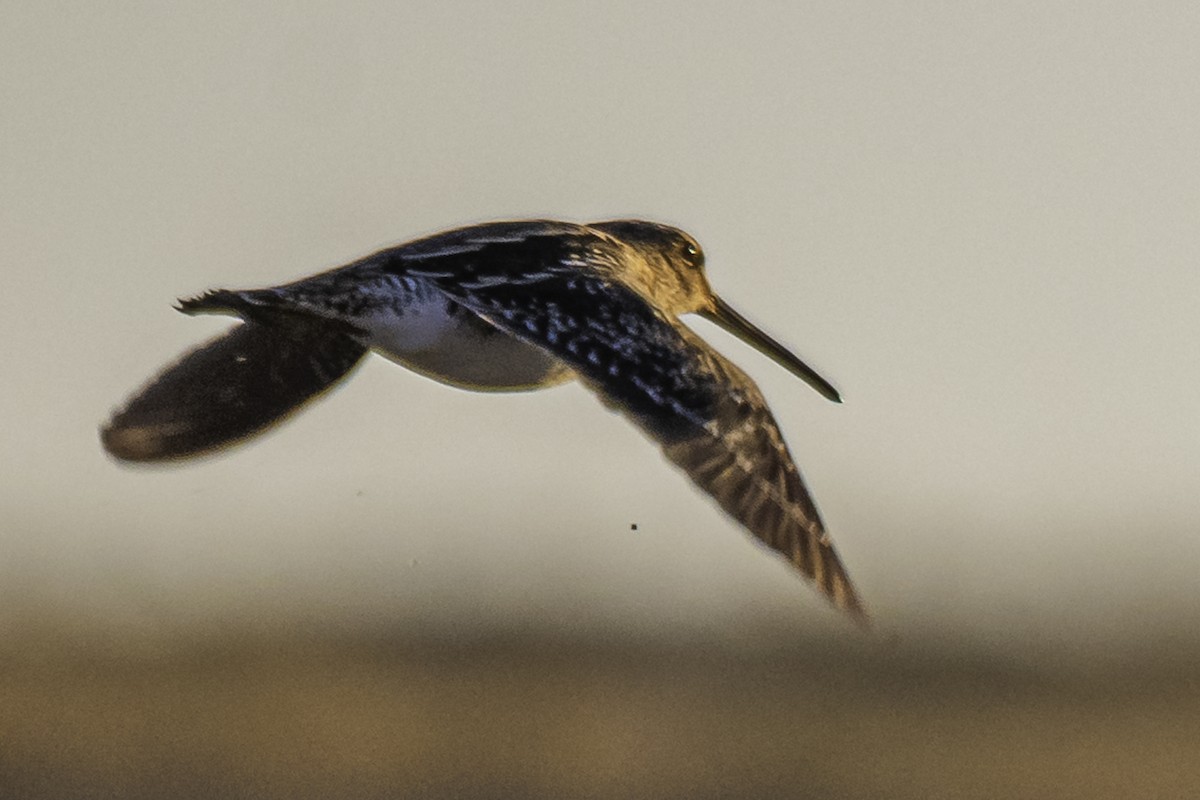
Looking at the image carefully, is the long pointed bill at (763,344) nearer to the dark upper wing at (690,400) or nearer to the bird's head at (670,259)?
the bird's head at (670,259)

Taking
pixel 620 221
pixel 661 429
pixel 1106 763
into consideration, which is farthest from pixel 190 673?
pixel 661 429

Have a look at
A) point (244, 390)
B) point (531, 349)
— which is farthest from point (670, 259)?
point (244, 390)

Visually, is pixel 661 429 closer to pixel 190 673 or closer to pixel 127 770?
pixel 127 770

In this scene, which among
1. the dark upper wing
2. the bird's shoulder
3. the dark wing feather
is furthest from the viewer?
the dark wing feather

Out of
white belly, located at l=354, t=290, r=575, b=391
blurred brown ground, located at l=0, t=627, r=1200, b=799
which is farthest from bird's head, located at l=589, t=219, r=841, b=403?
blurred brown ground, located at l=0, t=627, r=1200, b=799

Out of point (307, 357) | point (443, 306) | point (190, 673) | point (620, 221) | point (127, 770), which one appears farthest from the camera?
point (190, 673)

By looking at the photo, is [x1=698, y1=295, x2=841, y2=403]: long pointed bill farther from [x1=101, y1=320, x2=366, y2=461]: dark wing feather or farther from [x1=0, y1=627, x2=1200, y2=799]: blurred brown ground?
[x1=0, y1=627, x2=1200, y2=799]: blurred brown ground
